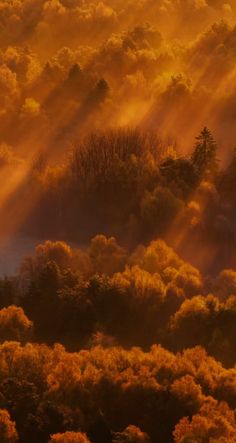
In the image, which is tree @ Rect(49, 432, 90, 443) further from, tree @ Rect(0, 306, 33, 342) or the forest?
tree @ Rect(0, 306, 33, 342)

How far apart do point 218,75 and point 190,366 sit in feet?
265

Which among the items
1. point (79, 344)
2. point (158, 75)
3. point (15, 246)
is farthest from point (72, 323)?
point (158, 75)

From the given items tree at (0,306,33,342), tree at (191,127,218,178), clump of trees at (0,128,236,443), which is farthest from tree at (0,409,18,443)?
tree at (191,127,218,178)

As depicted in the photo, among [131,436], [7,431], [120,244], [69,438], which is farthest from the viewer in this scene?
[120,244]

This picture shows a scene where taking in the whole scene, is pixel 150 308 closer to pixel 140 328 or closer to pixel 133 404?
pixel 140 328

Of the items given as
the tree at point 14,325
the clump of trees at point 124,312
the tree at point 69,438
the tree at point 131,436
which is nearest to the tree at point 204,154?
the clump of trees at point 124,312

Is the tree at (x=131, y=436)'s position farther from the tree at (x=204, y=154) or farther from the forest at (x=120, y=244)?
the tree at (x=204, y=154)

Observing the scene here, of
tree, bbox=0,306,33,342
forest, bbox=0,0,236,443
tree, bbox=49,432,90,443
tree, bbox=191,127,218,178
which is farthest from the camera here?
tree, bbox=191,127,218,178

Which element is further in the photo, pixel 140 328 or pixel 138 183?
pixel 138 183

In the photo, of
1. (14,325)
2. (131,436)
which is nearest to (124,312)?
(14,325)

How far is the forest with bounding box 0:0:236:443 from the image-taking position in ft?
122

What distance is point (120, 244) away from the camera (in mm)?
64625

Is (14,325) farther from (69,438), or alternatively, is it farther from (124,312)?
(69,438)

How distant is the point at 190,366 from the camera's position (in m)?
40.2
